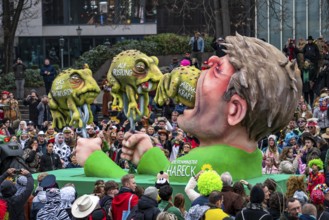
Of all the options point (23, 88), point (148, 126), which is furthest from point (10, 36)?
point (148, 126)

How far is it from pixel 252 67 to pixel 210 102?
0.89 metres

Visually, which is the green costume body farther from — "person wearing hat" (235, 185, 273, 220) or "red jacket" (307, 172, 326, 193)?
"person wearing hat" (235, 185, 273, 220)

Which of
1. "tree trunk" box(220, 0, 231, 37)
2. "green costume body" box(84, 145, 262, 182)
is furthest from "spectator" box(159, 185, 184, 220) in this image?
"tree trunk" box(220, 0, 231, 37)

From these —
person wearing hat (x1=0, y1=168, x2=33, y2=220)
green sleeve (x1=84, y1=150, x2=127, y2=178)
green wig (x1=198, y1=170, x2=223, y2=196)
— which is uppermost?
green wig (x1=198, y1=170, x2=223, y2=196)

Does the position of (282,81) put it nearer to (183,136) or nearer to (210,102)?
(210,102)

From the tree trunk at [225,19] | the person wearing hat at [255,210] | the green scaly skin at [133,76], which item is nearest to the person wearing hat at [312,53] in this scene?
the tree trunk at [225,19]

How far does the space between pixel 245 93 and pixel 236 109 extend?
310 millimetres

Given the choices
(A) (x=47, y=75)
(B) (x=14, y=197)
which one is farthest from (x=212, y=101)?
(A) (x=47, y=75)

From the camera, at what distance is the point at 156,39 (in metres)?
42.7

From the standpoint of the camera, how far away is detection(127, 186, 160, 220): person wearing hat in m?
14.2

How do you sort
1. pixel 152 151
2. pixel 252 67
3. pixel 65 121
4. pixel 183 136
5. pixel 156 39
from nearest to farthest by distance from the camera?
1. pixel 252 67
2. pixel 152 151
3. pixel 65 121
4. pixel 183 136
5. pixel 156 39

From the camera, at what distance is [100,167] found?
20.1m

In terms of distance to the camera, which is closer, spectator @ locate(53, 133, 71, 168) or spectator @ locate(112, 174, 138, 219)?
spectator @ locate(112, 174, 138, 219)

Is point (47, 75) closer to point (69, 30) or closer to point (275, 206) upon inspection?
point (69, 30)
